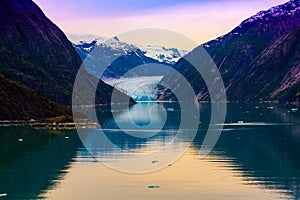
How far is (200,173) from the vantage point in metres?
65.8

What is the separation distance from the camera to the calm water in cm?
5466

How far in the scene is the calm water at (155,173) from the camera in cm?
5466

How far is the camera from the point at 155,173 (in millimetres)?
66688

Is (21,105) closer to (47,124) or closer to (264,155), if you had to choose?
(47,124)

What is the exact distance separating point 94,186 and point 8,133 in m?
60.7

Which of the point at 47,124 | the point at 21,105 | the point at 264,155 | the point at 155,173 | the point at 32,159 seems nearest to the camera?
the point at 155,173

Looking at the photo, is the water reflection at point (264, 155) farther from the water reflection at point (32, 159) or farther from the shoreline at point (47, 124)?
the shoreline at point (47, 124)

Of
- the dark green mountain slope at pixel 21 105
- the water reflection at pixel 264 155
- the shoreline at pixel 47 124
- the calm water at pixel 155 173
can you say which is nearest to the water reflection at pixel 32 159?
the calm water at pixel 155 173

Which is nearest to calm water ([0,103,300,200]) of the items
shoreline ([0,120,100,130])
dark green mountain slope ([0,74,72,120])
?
shoreline ([0,120,100,130])

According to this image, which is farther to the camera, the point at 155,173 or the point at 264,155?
the point at 264,155

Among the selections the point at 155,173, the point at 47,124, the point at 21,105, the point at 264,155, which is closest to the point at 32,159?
the point at 155,173

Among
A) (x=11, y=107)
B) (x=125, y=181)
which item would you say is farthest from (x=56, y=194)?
(x=11, y=107)

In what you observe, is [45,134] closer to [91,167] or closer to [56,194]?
[91,167]

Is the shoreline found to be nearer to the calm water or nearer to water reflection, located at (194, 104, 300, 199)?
the calm water
